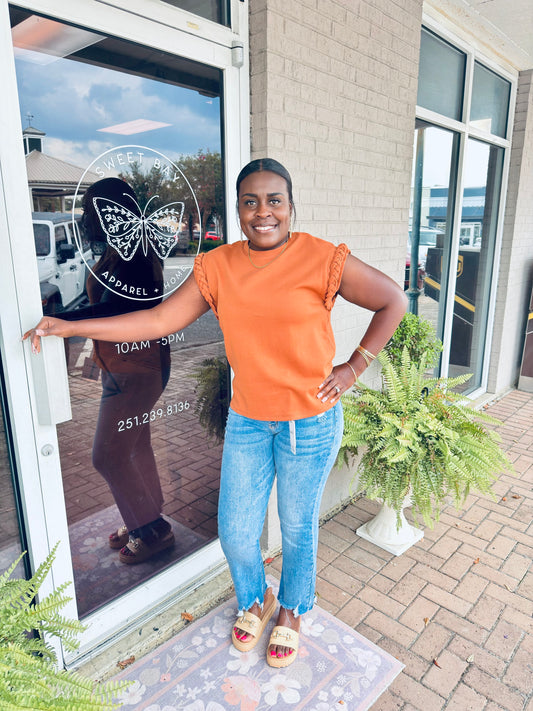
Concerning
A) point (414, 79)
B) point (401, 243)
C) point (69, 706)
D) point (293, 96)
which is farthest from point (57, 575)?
point (414, 79)

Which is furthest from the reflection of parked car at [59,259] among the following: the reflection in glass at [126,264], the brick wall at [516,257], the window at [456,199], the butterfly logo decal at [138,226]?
the brick wall at [516,257]

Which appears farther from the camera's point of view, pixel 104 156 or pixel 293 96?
pixel 293 96

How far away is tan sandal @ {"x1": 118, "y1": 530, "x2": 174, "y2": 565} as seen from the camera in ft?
7.53

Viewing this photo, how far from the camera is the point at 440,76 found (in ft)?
13.0

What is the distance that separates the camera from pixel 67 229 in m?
1.79

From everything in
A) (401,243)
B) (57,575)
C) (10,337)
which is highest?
(401,243)

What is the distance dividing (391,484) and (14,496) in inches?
69.8

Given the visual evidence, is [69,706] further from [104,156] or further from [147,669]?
[104,156]

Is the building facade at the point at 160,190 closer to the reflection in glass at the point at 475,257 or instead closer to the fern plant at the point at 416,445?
the fern plant at the point at 416,445

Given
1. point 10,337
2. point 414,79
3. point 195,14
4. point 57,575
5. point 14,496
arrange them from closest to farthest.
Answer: point 10,337 → point 14,496 → point 57,575 → point 195,14 → point 414,79

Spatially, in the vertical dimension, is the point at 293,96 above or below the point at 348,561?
above

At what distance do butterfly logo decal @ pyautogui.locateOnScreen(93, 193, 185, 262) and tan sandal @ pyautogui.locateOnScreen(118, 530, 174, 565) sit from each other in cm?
130

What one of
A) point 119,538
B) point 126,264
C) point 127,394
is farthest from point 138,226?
point 119,538

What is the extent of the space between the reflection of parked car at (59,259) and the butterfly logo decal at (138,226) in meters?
0.12
